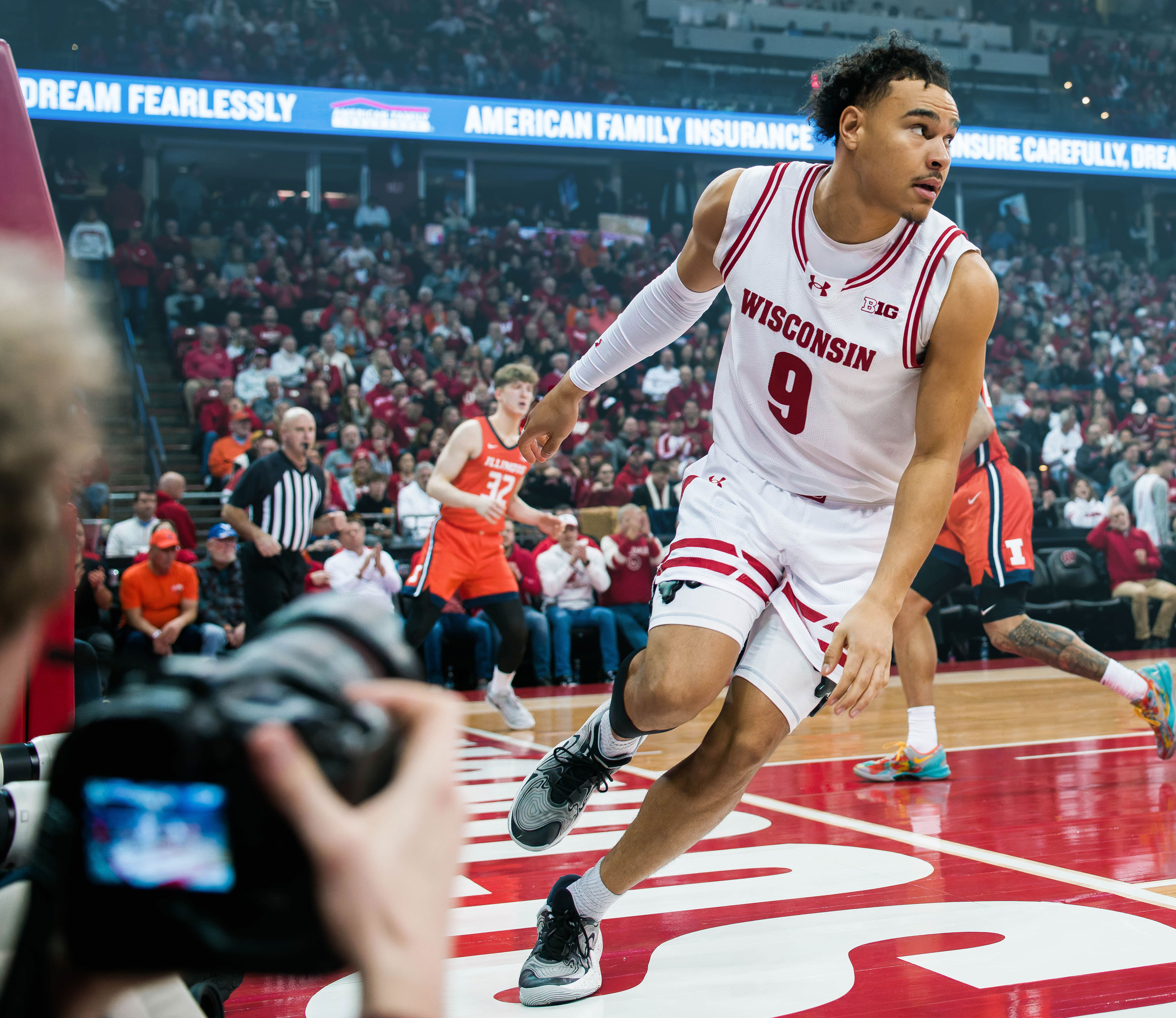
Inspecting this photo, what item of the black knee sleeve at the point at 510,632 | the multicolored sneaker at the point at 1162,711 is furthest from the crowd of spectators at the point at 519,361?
the multicolored sneaker at the point at 1162,711

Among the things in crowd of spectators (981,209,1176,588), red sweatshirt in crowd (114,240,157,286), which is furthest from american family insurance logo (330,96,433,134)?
crowd of spectators (981,209,1176,588)

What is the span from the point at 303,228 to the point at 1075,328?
12508mm

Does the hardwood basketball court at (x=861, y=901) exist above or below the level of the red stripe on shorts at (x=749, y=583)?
below

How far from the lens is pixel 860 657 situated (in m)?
2.05

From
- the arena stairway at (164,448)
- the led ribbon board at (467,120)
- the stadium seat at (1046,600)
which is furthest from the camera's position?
the led ribbon board at (467,120)

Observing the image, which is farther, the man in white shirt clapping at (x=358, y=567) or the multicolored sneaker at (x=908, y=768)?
the man in white shirt clapping at (x=358, y=567)

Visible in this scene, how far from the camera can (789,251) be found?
2.67 metres

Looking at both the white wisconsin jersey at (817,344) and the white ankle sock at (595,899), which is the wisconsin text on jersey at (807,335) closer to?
the white wisconsin jersey at (817,344)

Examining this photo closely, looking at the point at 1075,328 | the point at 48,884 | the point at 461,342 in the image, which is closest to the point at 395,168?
the point at 461,342

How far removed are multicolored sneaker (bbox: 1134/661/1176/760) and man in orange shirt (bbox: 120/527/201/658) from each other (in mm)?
5614

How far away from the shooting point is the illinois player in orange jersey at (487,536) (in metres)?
6.35

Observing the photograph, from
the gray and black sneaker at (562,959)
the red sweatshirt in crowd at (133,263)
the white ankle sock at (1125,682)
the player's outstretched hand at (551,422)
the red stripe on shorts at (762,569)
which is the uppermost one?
the red sweatshirt in crowd at (133,263)

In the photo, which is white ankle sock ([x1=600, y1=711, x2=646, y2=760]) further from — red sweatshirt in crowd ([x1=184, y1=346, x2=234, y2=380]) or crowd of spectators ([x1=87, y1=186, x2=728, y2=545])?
red sweatshirt in crowd ([x1=184, y1=346, x2=234, y2=380])

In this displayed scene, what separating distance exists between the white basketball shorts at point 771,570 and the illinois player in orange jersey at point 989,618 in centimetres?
Result: 227
